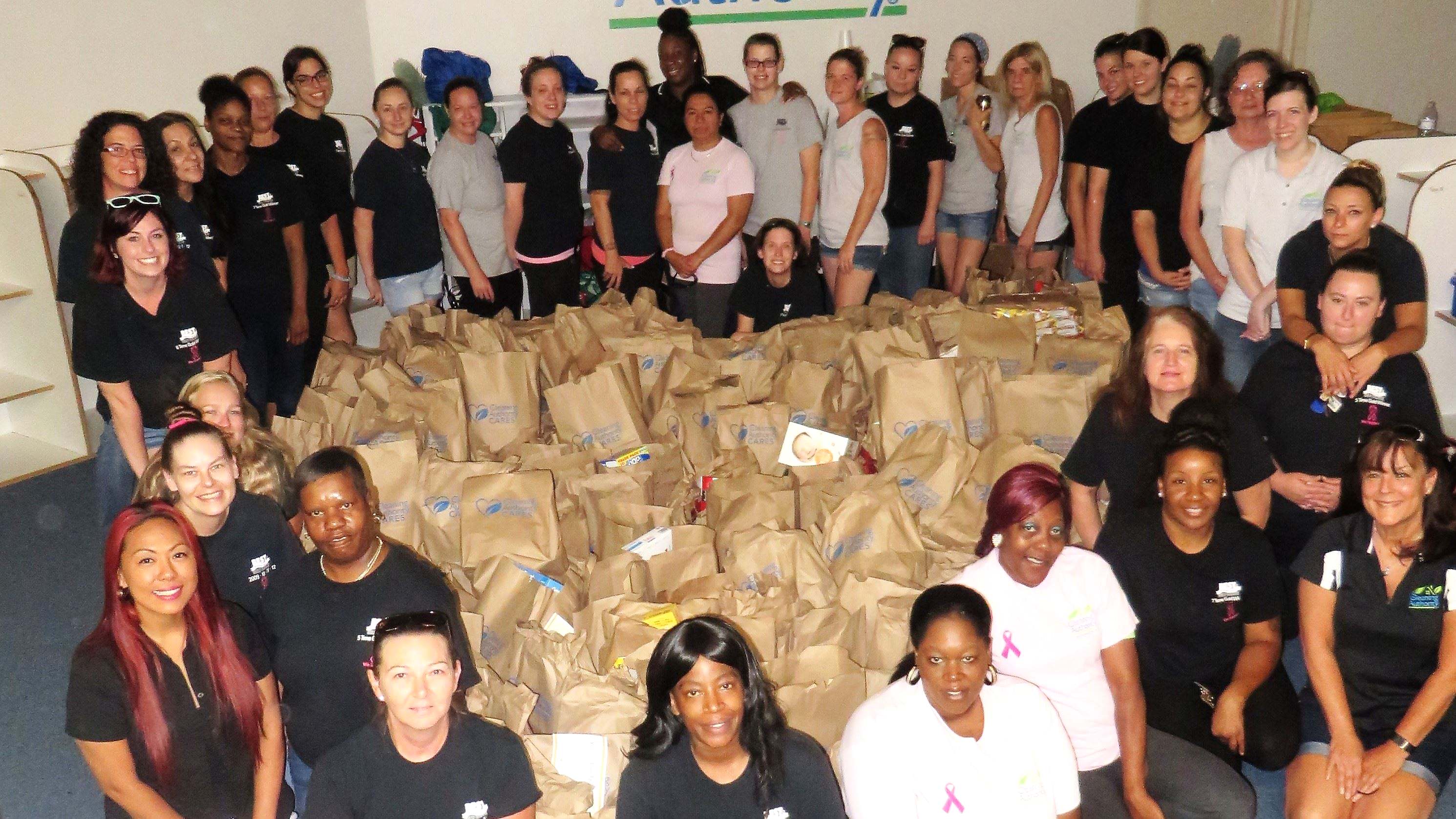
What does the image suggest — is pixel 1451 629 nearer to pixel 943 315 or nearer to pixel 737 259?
pixel 943 315

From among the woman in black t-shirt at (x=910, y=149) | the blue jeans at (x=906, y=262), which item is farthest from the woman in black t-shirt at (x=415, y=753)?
the blue jeans at (x=906, y=262)

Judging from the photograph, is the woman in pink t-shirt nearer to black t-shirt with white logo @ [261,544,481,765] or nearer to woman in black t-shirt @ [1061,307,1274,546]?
woman in black t-shirt @ [1061,307,1274,546]

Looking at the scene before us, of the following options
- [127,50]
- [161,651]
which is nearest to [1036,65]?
[127,50]

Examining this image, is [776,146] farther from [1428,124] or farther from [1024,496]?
[1428,124]

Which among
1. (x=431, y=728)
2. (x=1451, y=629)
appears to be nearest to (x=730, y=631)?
(x=431, y=728)

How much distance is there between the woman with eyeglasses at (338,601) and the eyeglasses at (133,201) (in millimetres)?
1039

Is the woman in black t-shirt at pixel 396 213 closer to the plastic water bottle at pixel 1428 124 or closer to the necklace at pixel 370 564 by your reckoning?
the necklace at pixel 370 564

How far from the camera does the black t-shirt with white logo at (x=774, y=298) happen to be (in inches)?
171

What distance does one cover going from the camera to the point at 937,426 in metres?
3.29

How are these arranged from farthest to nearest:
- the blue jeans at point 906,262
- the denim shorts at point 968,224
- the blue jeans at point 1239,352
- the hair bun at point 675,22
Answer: the denim shorts at point 968,224, the blue jeans at point 906,262, the hair bun at point 675,22, the blue jeans at point 1239,352

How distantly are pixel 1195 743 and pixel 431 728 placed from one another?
1627 mm

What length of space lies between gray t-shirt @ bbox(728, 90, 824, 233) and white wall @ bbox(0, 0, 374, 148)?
2652 mm

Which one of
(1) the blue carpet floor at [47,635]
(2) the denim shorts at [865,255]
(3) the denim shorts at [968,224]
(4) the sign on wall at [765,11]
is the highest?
(4) the sign on wall at [765,11]

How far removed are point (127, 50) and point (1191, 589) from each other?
16.4 feet
